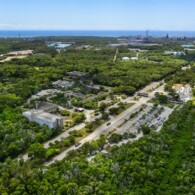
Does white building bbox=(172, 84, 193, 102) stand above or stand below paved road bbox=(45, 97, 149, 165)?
above

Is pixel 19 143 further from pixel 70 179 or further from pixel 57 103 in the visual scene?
pixel 57 103

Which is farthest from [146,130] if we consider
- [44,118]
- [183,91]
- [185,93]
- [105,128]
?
[183,91]

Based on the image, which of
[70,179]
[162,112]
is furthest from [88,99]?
[70,179]

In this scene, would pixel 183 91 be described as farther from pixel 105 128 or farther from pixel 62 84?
pixel 62 84

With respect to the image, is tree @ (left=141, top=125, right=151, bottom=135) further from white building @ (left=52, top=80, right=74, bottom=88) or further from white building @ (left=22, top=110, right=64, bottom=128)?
white building @ (left=52, top=80, right=74, bottom=88)

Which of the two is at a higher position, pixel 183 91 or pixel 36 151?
pixel 183 91

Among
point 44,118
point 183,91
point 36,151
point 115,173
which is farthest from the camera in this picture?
point 183,91

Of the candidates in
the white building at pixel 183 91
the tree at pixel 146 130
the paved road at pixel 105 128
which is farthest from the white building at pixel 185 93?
the tree at pixel 146 130

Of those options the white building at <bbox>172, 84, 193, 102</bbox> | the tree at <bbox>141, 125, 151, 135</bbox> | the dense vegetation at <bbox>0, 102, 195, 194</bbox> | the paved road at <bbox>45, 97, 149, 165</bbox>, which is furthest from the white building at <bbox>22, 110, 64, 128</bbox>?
the white building at <bbox>172, 84, 193, 102</bbox>
